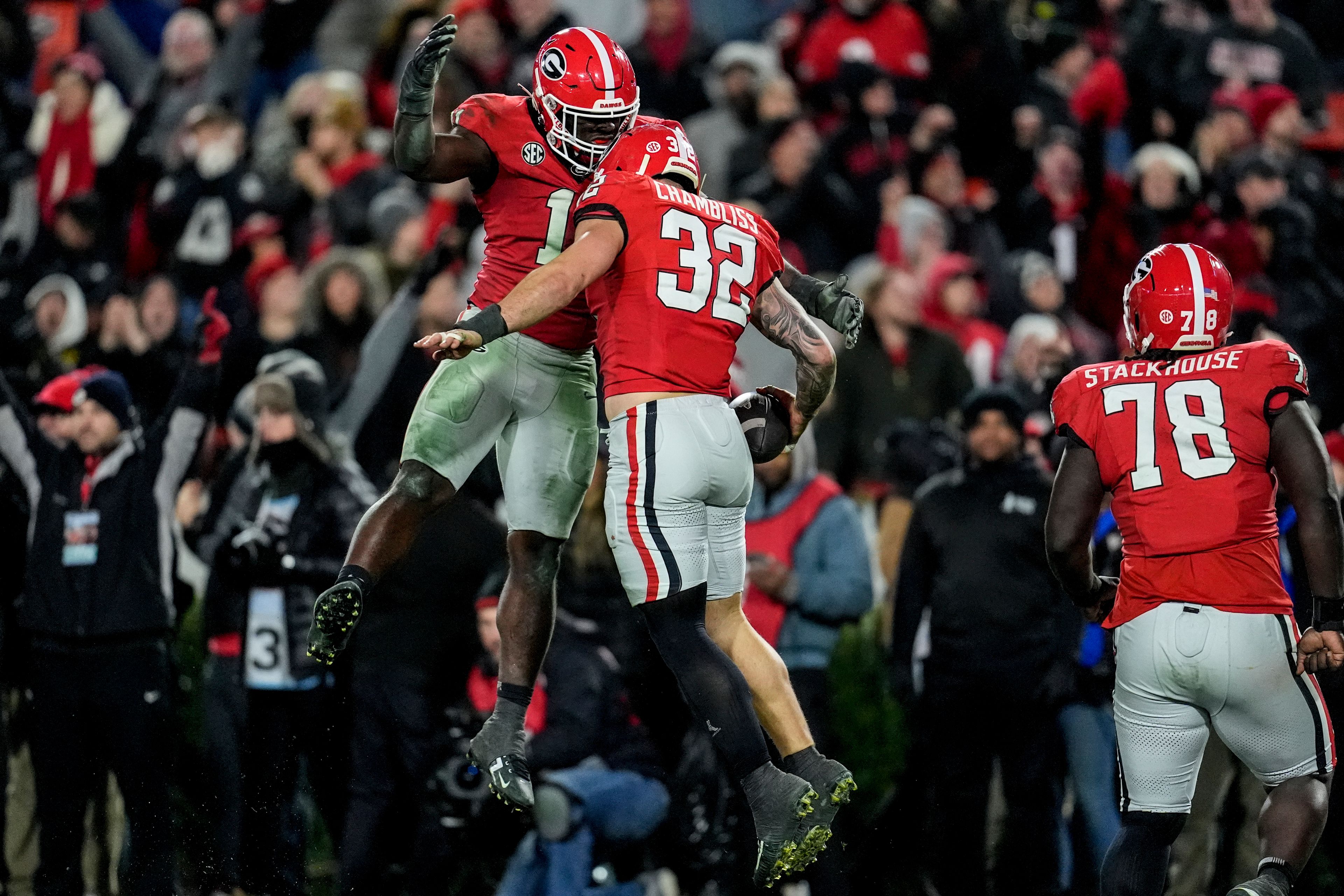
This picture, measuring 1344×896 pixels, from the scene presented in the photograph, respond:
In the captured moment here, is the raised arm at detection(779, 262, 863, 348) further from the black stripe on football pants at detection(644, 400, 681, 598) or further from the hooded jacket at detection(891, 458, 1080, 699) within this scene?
the hooded jacket at detection(891, 458, 1080, 699)

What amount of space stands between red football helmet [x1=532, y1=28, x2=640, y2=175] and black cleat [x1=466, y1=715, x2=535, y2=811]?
201cm

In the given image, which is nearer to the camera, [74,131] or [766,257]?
[766,257]

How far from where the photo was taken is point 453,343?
5750 millimetres

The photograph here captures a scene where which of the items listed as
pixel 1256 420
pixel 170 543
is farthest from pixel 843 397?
pixel 1256 420

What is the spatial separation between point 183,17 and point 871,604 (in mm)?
8091

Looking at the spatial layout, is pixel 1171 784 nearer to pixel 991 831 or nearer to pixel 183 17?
pixel 991 831

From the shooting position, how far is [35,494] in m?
9.27

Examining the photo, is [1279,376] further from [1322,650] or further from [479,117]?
[479,117]

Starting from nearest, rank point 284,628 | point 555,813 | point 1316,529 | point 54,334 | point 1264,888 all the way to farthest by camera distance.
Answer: point 1264,888, point 1316,529, point 555,813, point 284,628, point 54,334

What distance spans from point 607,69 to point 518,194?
548 mm

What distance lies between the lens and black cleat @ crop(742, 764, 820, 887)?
20.1 ft

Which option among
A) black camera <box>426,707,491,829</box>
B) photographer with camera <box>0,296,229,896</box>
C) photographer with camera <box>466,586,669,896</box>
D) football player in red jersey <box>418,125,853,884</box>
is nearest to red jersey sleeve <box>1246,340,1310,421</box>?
football player in red jersey <box>418,125,853,884</box>

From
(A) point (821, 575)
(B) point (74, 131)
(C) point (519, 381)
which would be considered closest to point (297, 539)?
(C) point (519, 381)

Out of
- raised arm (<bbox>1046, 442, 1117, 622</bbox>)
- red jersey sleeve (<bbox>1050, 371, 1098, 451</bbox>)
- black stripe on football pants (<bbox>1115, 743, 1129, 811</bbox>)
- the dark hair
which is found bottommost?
black stripe on football pants (<bbox>1115, 743, 1129, 811</bbox>)
